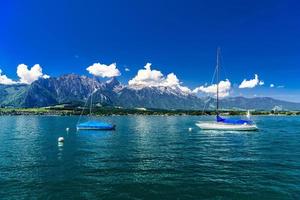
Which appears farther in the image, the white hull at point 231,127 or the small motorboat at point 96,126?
the small motorboat at point 96,126

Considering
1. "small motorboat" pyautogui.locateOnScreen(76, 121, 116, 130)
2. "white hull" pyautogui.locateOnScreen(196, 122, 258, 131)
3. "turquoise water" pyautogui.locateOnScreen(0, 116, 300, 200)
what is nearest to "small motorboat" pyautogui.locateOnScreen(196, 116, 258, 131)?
"white hull" pyautogui.locateOnScreen(196, 122, 258, 131)

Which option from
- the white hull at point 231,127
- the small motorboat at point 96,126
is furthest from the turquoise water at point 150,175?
the small motorboat at point 96,126

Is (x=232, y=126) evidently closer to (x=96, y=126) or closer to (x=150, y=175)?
(x=96, y=126)

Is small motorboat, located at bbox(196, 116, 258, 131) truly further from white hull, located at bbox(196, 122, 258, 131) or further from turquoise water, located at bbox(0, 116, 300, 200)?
turquoise water, located at bbox(0, 116, 300, 200)

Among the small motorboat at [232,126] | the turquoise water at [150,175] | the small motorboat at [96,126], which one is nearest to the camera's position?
the turquoise water at [150,175]

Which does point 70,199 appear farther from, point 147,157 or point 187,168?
point 147,157

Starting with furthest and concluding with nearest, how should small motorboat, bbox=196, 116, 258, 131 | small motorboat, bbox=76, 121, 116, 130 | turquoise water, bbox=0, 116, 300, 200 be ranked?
small motorboat, bbox=76, 121, 116, 130 < small motorboat, bbox=196, 116, 258, 131 < turquoise water, bbox=0, 116, 300, 200

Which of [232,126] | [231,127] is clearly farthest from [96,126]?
[232,126]

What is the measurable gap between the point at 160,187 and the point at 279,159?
28.0 m

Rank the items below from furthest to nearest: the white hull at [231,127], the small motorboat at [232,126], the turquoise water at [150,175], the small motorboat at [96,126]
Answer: the small motorboat at [96,126]
the small motorboat at [232,126]
the white hull at [231,127]
the turquoise water at [150,175]

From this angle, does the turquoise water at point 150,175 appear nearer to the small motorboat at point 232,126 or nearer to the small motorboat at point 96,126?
the small motorboat at point 232,126

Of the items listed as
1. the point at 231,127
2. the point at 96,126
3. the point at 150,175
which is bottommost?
the point at 150,175

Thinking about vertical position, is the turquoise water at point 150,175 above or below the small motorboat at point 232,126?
below

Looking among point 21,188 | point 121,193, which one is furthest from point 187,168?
point 21,188
